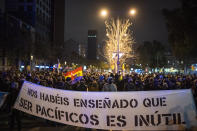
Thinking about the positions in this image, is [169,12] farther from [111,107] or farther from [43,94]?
[43,94]

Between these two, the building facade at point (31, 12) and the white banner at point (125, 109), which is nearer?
the white banner at point (125, 109)

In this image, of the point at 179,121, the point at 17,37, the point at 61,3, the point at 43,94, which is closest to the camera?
the point at 179,121

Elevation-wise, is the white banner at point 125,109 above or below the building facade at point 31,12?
below

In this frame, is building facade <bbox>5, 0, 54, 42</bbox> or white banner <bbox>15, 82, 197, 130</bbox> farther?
building facade <bbox>5, 0, 54, 42</bbox>

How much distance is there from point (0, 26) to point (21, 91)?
40213 mm

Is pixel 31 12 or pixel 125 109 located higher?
pixel 31 12

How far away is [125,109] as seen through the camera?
5.94 meters

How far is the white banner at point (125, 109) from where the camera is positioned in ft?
19.0

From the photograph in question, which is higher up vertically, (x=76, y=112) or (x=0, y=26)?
(x=0, y=26)

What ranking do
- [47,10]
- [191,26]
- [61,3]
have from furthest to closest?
[61,3]
[47,10]
[191,26]

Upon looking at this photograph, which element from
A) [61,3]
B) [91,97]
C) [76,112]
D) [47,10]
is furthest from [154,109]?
[61,3]

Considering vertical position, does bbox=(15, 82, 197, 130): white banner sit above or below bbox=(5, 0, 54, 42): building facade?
below

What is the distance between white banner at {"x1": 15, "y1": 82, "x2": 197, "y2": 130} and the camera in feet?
19.0

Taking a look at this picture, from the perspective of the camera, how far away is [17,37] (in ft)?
133
